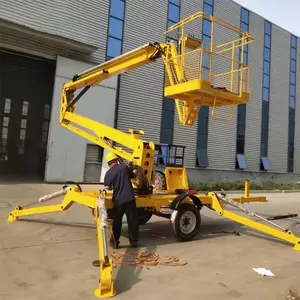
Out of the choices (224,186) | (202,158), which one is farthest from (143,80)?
(224,186)

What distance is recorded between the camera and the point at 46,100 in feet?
80.0

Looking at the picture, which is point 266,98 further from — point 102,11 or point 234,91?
point 234,91

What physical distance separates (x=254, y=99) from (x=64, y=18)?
1708cm

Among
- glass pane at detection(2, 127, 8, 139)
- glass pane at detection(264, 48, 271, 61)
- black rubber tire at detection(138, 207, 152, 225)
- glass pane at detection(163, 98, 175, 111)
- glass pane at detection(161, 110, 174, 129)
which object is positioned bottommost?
black rubber tire at detection(138, 207, 152, 225)

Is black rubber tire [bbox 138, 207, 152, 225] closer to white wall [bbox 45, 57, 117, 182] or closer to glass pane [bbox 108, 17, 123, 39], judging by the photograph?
white wall [bbox 45, 57, 117, 182]

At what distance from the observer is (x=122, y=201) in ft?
22.5

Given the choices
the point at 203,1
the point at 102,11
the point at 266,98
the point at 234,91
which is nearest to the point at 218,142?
the point at 266,98

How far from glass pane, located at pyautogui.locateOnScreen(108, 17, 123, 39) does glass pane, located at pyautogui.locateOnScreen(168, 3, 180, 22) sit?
14.0 feet

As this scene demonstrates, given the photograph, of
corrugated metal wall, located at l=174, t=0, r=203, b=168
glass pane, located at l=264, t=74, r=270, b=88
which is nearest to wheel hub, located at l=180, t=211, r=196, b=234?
corrugated metal wall, located at l=174, t=0, r=203, b=168

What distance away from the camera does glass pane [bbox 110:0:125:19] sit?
21.6 meters

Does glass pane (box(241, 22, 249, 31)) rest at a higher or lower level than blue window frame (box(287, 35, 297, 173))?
higher

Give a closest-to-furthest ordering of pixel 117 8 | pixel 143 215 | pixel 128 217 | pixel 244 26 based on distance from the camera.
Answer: pixel 128 217
pixel 143 215
pixel 117 8
pixel 244 26

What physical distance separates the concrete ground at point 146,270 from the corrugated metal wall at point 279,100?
915 inches

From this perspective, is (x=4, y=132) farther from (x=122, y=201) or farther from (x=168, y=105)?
(x=122, y=201)
